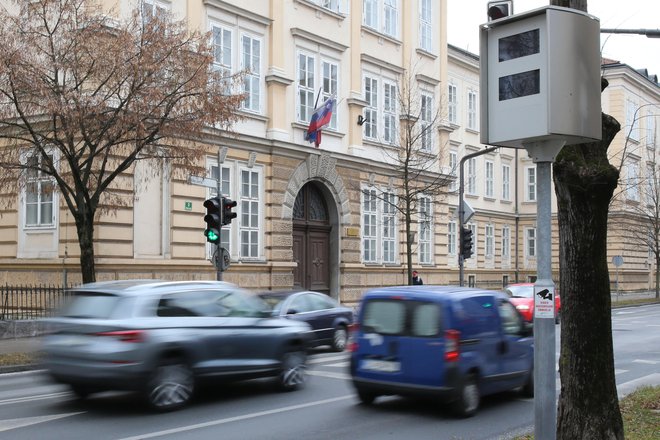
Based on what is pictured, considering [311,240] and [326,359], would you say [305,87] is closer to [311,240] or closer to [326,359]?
[311,240]

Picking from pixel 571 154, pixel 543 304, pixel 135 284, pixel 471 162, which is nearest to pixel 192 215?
pixel 135 284

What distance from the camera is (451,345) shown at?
32.7 ft

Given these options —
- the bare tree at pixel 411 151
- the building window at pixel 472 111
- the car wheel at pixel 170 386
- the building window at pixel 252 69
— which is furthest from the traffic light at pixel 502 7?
the building window at pixel 472 111

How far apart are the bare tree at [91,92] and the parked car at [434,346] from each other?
836cm

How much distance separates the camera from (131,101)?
1712 cm

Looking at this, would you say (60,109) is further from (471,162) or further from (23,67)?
(471,162)

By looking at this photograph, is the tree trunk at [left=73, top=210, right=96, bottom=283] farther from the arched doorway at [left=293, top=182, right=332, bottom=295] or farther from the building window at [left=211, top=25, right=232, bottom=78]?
the arched doorway at [left=293, top=182, right=332, bottom=295]

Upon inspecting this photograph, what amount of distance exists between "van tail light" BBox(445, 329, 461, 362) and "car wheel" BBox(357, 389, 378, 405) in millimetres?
1463

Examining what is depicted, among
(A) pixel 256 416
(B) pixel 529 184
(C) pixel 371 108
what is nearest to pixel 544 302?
(A) pixel 256 416

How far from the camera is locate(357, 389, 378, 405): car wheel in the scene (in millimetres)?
10922

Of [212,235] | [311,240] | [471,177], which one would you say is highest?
[471,177]

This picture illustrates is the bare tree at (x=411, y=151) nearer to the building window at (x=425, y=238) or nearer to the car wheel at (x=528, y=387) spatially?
the building window at (x=425, y=238)

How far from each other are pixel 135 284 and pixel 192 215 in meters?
14.0

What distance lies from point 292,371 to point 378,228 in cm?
2153
